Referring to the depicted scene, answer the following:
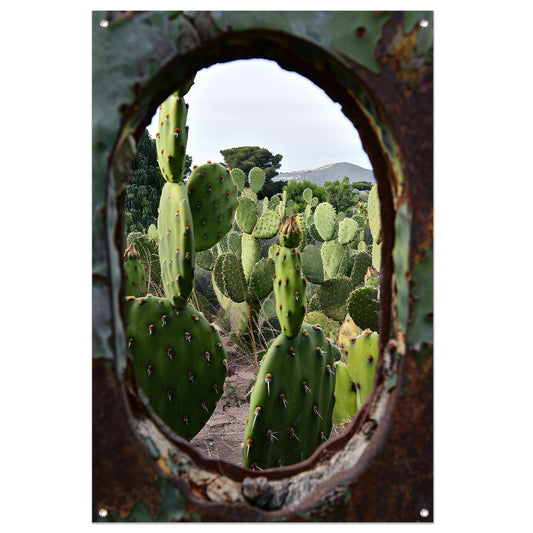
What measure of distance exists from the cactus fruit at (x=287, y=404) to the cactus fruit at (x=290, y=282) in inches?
3.6

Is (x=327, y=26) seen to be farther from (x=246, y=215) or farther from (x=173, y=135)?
(x=246, y=215)

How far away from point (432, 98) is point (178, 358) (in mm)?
1178

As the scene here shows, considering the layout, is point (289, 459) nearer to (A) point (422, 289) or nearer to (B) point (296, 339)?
(B) point (296, 339)

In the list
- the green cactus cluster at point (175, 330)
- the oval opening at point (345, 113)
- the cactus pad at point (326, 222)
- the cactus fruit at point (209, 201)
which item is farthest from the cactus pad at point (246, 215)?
the oval opening at point (345, 113)

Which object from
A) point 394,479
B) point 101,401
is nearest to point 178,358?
point 101,401

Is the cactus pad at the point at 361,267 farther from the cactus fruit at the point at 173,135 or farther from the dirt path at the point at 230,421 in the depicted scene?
the cactus fruit at the point at 173,135

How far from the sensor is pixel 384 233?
0.96m

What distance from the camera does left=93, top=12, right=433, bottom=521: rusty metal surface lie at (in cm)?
85

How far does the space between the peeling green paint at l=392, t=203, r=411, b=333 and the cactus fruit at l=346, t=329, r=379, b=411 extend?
0.83m

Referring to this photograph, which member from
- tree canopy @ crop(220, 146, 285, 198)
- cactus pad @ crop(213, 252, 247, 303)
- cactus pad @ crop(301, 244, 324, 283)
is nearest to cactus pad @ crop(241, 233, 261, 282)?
cactus pad @ crop(213, 252, 247, 303)

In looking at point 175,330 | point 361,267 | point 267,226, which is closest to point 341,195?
point 361,267

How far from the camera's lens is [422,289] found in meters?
0.88

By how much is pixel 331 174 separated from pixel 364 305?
1863cm

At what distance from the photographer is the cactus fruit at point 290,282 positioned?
61.9 inches
